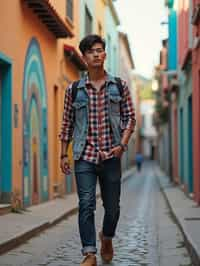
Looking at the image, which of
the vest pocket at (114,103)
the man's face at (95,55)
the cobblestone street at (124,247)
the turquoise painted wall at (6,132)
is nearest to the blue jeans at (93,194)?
the vest pocket at (114,103)

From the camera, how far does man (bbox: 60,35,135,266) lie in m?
5.89

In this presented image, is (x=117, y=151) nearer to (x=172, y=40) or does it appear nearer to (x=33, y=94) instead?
(x=33, y=94)

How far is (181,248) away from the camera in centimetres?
802

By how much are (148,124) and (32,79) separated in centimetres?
8610

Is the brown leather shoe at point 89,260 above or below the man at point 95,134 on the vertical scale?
below

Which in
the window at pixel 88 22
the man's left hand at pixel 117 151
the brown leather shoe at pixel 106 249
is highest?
the window at pixel 88 22

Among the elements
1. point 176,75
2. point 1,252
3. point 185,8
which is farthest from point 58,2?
point 1,252

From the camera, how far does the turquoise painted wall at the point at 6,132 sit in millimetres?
11562

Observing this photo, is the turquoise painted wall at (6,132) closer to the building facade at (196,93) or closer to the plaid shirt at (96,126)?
the building facade at (196,93)

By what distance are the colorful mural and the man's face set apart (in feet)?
22.4

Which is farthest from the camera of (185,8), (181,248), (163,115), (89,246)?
(163,115)

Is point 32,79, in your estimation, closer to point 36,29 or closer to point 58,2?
point 36,29

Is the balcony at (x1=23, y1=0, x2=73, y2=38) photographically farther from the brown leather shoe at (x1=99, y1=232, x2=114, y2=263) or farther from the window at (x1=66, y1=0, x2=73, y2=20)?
the brown leather shoe at (x1=99, y1=232, x2=114, y2=263)

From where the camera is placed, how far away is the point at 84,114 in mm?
6027
